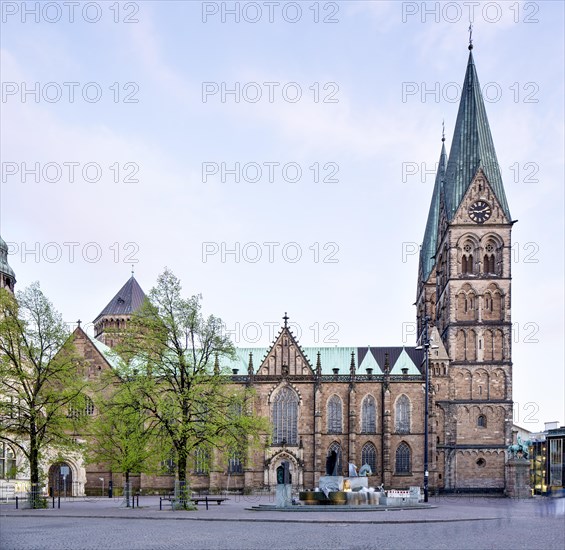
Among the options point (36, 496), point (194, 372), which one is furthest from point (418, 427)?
point (36, 496)

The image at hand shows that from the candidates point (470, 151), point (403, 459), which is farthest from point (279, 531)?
→ point (470, 151)

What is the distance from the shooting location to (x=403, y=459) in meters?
84.1

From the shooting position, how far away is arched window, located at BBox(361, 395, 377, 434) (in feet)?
279

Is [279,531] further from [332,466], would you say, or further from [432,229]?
[432,229]

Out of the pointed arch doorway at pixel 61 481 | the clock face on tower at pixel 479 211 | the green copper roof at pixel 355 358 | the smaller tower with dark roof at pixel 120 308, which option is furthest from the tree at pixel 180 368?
the smaller tower with dark roof at pixel 120 308

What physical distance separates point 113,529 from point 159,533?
2658 millimetres

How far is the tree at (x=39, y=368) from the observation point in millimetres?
47594

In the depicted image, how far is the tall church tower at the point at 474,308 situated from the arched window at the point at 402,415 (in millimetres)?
3071

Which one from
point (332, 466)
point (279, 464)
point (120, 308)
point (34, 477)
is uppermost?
point (120, 308)

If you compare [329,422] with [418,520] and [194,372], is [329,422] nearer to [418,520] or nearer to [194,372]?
[194,372]

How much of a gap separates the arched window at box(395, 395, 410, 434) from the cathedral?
10 cm

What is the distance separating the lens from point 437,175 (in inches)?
4289

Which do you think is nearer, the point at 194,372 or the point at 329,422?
the point at 194,372

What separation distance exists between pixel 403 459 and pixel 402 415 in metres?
4.27
